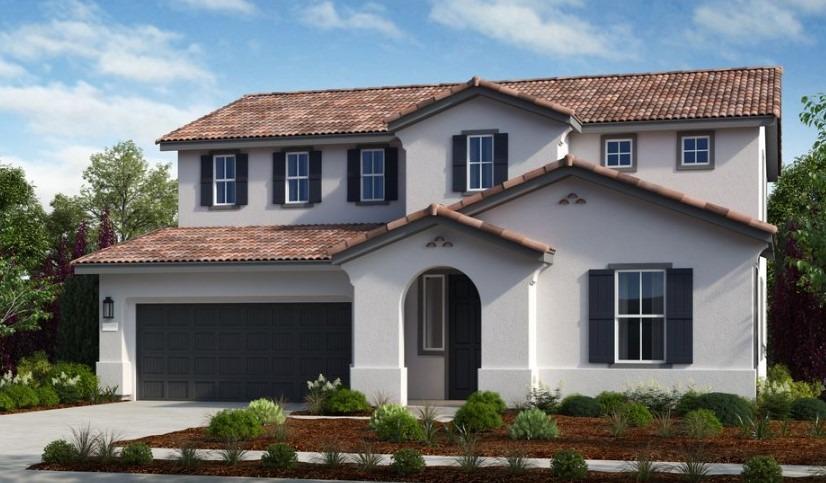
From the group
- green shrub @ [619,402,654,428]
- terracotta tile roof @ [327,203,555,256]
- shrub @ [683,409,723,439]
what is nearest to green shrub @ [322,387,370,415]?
terracotta tile roof @ [327,203,555,256]

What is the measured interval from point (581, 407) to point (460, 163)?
7.09 metres

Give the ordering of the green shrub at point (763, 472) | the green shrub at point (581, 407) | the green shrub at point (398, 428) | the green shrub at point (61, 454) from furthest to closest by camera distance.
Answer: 1. the green shrub at point (581, 407)
2. the green shrub at point (398, 428)
3. the green shrub at point (61, 454)
4. the green shrub at point (763, 472)

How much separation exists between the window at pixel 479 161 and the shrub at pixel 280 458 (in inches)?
492

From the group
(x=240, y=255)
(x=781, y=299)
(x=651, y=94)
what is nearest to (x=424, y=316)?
(x=240, y=255)

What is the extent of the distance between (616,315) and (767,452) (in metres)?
7.05

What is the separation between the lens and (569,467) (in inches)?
539

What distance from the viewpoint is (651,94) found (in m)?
28.1

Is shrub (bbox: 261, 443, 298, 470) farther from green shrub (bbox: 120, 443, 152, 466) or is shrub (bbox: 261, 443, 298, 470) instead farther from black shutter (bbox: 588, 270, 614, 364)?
black shutter (bbox: 588, 270, 614, 364)

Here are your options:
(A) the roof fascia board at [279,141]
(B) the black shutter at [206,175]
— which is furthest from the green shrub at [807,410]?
(B) the black shutter at [206,175]

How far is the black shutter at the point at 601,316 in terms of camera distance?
75.8 ft

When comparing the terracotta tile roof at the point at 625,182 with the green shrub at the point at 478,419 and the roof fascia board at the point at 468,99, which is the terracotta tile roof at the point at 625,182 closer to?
the roof fascia board at the point at 468,99

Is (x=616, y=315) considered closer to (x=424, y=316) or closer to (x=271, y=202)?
(x=424, y=316)

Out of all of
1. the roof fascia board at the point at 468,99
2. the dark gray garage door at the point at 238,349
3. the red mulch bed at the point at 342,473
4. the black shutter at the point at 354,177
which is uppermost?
the roof fascia board at the point at 468,99

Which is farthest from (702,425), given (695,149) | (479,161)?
(479,161)
